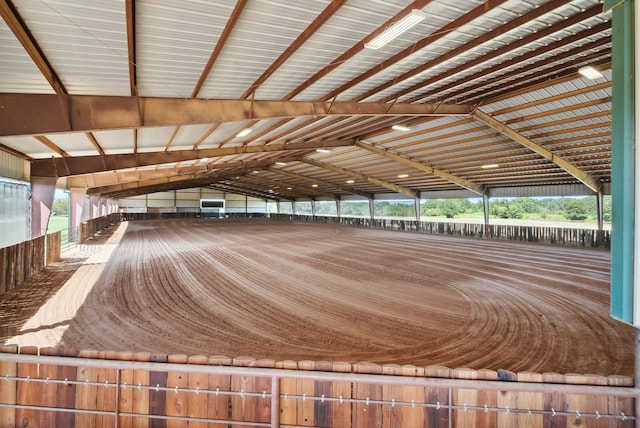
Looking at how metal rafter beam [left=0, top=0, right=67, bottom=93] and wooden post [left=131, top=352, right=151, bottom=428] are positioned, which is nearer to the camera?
wooden post [left=131, top=352, right=151, bottom=428]

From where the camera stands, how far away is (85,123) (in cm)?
728

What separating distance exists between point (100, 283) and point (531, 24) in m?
13.8

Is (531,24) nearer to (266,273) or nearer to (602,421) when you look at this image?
(602,421)

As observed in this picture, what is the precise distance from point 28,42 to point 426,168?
2185cm

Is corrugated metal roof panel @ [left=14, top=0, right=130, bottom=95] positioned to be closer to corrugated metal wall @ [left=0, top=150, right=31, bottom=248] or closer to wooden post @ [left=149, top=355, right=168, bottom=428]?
wooden post @ [left=149, top=355, right=168, bottom=428]

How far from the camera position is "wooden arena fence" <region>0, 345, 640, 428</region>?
Answer: 3.12 m

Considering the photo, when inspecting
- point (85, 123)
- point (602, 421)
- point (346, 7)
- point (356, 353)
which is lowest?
point (356, 353)

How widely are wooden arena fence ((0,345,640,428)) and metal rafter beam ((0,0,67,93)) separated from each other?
4.37 meters

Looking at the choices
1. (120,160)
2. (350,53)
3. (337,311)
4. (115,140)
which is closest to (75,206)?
(120,160)

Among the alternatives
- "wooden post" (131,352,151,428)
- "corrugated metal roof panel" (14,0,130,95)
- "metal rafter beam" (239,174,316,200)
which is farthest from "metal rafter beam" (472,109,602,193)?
"metal rafter beam" (239,174,316,200)

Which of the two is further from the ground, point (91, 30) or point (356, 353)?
point (91, 30)

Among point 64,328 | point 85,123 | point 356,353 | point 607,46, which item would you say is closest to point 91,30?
point 85,123

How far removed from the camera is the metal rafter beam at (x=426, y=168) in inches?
886

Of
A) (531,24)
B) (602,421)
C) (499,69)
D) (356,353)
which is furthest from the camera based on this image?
(499,69)
